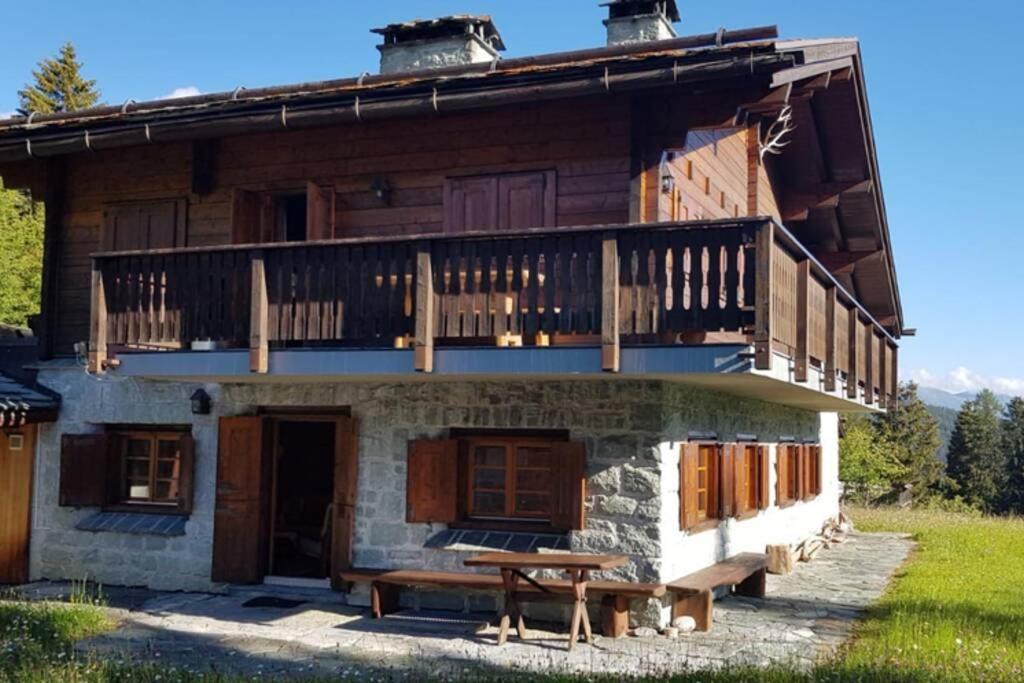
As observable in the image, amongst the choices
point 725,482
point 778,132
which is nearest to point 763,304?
point 725,482

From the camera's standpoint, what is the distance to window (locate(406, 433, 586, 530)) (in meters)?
10.8

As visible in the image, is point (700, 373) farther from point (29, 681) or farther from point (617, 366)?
point (29, 681)

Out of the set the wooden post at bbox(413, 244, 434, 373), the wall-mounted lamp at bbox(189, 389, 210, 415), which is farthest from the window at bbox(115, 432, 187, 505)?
the wooden post at bbox(413, 244, 434, 373)

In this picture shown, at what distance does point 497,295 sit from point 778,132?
6.90m

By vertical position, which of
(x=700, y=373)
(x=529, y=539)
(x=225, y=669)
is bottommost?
(x=225, y=669)

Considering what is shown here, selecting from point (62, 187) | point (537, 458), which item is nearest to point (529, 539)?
point (537, 458)

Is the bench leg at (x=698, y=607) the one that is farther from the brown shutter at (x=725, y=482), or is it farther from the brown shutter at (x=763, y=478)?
the brown shutter at (x=763, y=478)

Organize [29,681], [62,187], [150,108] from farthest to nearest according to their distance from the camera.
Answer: [62,187] → [150,108] → [29,681]

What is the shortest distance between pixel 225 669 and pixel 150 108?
7.07 m

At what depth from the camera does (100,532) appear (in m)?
12.5

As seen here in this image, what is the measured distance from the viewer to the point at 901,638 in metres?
9.26

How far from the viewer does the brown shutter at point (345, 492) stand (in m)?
11.3

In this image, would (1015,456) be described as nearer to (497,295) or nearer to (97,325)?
(497,295)

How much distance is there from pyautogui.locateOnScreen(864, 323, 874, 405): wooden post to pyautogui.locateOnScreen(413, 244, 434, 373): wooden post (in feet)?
24.2
